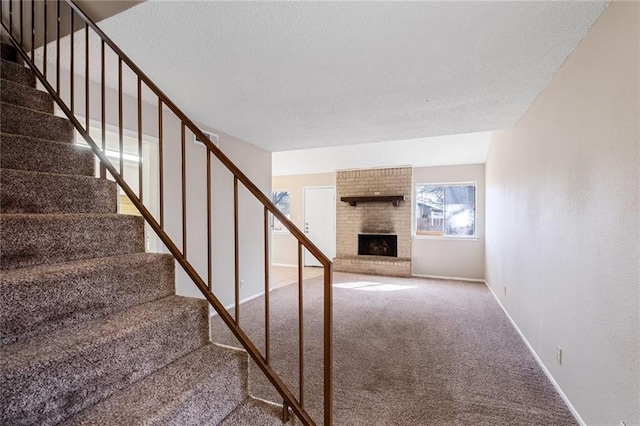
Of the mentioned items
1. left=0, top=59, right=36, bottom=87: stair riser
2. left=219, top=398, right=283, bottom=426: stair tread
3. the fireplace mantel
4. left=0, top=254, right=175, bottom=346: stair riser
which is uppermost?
left=0, top=59, right=36, bottom=87: stair riser

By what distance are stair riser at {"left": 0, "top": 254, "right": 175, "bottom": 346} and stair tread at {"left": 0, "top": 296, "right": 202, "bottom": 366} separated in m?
0.04

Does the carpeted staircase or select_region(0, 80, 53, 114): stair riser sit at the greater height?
select_region(0, 80, 53, 114): stair riser

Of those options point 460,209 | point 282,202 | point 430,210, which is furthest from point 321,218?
point 460,209

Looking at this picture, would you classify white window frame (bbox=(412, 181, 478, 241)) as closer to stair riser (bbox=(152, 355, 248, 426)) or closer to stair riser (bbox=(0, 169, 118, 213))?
stair riser (bbox=(152, 355, 248, 426))

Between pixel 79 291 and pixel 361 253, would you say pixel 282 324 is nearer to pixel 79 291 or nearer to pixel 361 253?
pixel 79 291

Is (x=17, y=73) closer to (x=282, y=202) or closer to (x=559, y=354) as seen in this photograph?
(x=559, y=354)

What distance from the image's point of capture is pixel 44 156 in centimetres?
160

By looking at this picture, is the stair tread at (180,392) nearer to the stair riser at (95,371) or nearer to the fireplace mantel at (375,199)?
the stair riser at (95,371)

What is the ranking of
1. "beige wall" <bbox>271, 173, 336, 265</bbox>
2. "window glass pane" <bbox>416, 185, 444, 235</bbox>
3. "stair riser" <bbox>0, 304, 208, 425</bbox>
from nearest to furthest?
"stair riser" <bbox>0, 304, 208, 425</bbox>
"window glass pane" <bbox>416, 185, 444, 235</bbox>
"beige wall" <bbox>271, 173, 336, 265</bbox>

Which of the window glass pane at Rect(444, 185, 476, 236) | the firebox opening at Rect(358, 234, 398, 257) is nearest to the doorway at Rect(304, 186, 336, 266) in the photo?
the firebox opening at Rect(358, 234, 398, 257)

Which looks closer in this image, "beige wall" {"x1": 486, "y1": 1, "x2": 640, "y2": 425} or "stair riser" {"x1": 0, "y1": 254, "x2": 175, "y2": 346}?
"stair riser" {"x1": 0, "y1": 254, "x2": 175, "y2": 346}

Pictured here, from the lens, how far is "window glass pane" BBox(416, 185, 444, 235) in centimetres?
621

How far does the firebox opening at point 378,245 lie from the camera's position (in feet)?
21.2

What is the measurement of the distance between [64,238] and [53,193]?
13.3 inches
